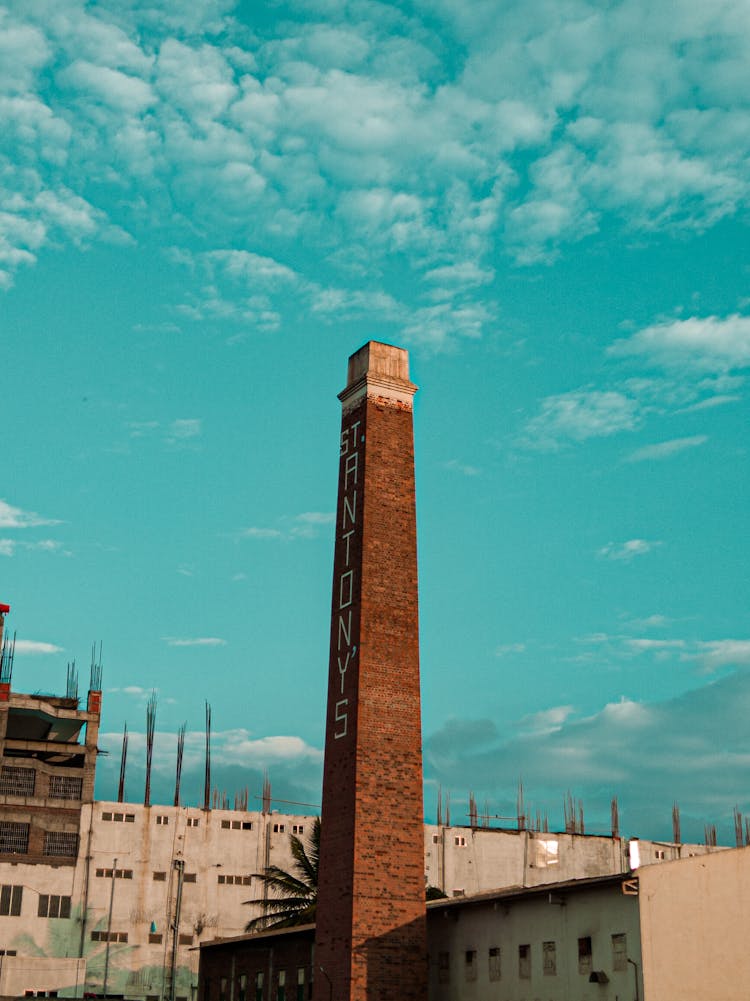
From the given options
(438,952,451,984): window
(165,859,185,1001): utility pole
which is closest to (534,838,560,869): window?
(165,859,185,1001): utility pole

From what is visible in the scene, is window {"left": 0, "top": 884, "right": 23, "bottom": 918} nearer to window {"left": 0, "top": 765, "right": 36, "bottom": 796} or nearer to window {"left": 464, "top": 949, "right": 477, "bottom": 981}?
window {"left": 0, "top": 765, "right": 36, "bottom": 796}

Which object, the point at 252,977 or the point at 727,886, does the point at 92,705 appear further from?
the point at 727,886

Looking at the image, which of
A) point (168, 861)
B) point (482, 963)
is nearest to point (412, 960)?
point (482, 963)

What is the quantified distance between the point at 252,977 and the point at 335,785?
14850 mm

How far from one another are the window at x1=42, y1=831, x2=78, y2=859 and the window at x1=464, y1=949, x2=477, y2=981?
44.3 m

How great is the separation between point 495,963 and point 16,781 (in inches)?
1931

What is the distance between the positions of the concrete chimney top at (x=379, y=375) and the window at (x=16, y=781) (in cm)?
4437

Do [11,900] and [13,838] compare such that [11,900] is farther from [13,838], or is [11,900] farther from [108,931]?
[108,931]

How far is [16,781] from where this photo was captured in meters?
78.5

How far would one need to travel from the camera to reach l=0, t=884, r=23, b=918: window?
74250 millimetres

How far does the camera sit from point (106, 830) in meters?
78.0

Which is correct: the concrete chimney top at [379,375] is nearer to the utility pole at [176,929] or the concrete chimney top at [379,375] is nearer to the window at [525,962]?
the window at [525,962]

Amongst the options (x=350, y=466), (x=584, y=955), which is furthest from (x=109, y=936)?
(x=584, y=955)

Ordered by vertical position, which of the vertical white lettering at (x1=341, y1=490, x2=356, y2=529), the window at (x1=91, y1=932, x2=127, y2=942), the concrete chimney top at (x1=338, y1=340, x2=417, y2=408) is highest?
the concrete chimney top at (x1=338, y1=340, x2=417, y2=408)
